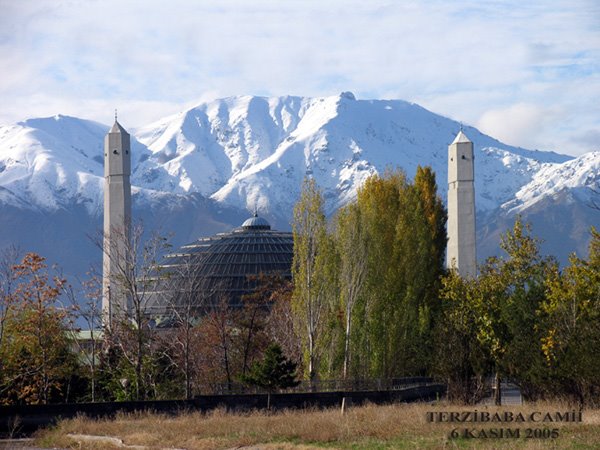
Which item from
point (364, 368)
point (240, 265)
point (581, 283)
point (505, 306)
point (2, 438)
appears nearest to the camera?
point (2, 438)

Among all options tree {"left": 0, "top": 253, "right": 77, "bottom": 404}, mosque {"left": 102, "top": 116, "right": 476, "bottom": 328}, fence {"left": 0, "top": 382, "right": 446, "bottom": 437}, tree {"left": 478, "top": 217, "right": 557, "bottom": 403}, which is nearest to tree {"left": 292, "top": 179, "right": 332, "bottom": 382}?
fence {"left": 0, "top": 382, "right": 446, "bottom": 437}

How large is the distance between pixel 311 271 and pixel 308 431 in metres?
21.3

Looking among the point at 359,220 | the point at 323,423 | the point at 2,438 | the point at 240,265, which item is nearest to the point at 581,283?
the point at 323,423

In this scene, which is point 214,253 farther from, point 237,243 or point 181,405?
point 181,405

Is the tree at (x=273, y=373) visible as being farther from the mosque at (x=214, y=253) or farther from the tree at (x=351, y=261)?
the mosque at (x=214, y=253)

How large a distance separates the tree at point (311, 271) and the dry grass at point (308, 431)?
45.8 ft

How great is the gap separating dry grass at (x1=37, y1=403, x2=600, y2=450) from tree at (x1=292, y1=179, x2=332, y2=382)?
1395cm

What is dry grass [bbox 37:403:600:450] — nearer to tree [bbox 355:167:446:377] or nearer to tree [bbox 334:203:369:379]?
tree [bbox 355:167:446:377]

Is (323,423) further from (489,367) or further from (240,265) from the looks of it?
(240,265)

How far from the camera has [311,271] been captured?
166 feet

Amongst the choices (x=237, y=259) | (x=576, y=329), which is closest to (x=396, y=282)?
(x=576, y=329)

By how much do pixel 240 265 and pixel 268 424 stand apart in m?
74.7

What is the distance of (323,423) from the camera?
30422 mm

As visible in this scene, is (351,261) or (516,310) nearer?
(516,310)
